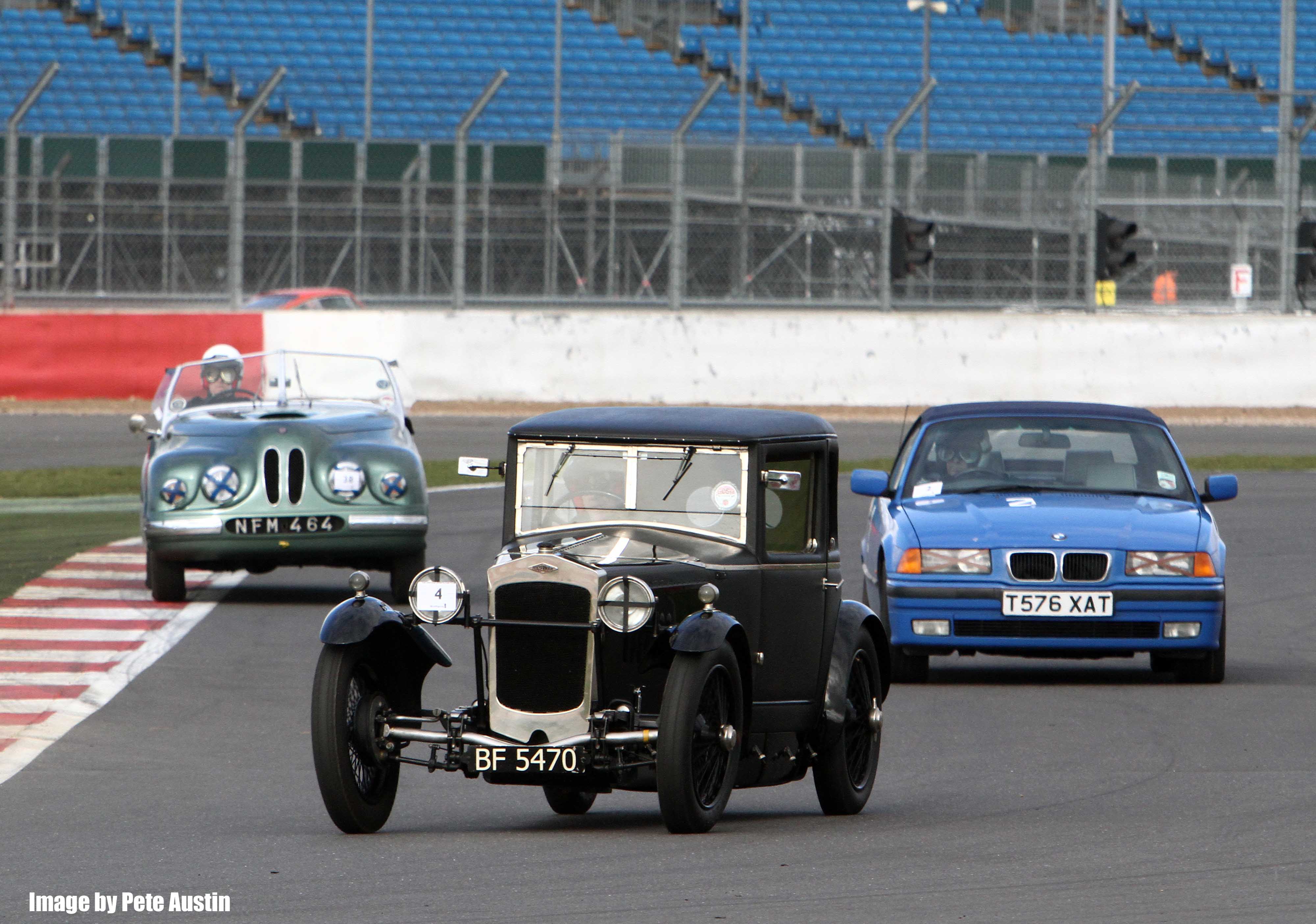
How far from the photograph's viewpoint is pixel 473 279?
87.6 ft

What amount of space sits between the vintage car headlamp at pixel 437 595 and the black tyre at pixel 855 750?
56.2 inches

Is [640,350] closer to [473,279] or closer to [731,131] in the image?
[473,279]

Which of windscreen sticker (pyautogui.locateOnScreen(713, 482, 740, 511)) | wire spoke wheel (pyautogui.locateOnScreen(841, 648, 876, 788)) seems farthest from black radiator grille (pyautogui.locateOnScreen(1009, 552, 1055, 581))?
windscreen sticker (pyautogui.locateOnScreen(713, 482, 740, 511))

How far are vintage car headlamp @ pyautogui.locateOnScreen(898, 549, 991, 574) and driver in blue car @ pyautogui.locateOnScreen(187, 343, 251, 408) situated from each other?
5.16 m

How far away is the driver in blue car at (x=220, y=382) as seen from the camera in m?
13.4

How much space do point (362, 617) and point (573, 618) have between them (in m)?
0.63

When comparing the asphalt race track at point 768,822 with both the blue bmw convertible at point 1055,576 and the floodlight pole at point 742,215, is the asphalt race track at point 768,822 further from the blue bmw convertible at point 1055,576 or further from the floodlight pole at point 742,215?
the floodlight pole at point 742,215

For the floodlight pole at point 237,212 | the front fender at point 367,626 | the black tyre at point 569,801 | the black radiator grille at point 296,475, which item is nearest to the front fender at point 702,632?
the front fender at point 367,626

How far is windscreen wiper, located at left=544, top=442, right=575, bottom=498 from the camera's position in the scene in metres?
6.70

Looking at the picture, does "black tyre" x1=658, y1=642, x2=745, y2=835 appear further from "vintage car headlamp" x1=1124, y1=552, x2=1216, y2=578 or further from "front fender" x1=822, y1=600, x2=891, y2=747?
"vintage car headlamp" x1=1124, y1=552, x2=1216, y2=578

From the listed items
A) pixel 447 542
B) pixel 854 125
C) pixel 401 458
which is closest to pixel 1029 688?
pixel 401 458

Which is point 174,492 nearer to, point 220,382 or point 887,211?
point 220,382

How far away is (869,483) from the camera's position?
34.9 feet

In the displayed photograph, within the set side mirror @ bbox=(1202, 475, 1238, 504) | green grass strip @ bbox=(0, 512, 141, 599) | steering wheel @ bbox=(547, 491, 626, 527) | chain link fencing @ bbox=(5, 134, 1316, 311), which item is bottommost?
green grass strip @ bbox=(0, 512, 141, 599)
